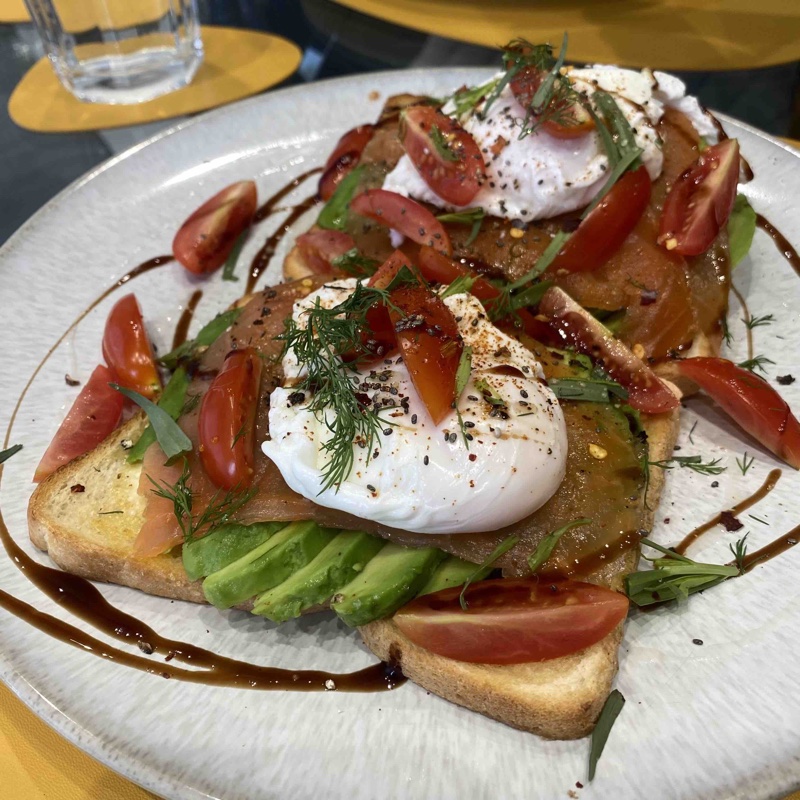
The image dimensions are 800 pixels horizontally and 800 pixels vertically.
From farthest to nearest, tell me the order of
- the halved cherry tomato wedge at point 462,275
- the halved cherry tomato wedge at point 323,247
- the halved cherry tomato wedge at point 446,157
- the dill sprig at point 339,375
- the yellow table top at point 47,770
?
1. the halved cherry tomato wedge at point 323,247
2. the halved cherry tomato wedge at point 446,157
3. the halved cherry tomato wedge at point 462,275
4. the dill sprig at point 339,375
5. the yellow table top at point 47,770

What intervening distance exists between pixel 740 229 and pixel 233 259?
106 inches

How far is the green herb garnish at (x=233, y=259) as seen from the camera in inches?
152

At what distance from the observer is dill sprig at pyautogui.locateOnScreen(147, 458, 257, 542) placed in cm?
246

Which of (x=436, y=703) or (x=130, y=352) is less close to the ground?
(x=130, y=352)

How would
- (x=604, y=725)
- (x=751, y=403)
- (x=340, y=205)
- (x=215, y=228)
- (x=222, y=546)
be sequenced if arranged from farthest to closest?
(x=215, y=228), (x=340, y=205), (x=751, y=403), (x=222, y=546), (x=604, y=725)

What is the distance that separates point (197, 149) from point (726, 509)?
12.1 feet

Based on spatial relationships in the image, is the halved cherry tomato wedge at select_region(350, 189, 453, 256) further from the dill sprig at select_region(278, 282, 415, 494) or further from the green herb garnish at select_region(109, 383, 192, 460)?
the green herb garnish at select_region(109, 383, 192, 460)

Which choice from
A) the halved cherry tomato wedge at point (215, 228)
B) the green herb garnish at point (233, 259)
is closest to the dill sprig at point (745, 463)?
the green herb garnish at point (233, 259)

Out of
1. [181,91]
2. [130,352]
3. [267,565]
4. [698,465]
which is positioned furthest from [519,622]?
[181,91]

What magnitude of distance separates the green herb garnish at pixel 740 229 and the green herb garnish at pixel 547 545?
1805 mm

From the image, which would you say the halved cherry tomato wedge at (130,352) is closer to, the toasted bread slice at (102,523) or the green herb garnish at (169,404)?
the green herb garnish at (169,404)

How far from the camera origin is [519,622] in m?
2.16

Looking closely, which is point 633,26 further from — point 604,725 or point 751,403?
point 604,725

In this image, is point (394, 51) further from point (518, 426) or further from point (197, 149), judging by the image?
point (518, 426)
